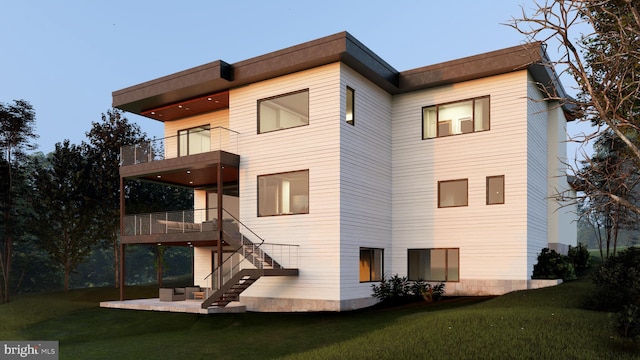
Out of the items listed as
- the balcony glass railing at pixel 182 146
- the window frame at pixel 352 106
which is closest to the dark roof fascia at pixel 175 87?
the balcony glass railing at pixel 182 146

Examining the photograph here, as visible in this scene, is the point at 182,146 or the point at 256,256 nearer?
the point at 256,256

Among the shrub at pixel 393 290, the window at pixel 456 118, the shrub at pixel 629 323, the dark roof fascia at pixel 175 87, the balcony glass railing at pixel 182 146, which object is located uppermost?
the dark roof fascia at pixel 175 87

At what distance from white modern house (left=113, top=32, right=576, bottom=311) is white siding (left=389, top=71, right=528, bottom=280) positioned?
0.16 feet

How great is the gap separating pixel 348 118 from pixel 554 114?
1060 cm

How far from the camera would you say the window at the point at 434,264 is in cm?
2064

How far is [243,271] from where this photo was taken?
17.6 meters

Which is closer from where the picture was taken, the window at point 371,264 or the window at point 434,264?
the window at point 371,264

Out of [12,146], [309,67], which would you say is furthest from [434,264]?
[12,146]

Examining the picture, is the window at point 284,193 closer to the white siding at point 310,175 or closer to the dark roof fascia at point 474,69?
the white siding at point 310,175

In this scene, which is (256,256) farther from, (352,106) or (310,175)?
(352,106)

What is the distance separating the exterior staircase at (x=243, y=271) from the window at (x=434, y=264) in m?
5.16

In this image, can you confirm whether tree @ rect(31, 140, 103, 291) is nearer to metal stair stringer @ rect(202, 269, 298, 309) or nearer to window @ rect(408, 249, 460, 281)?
metal stair stringer @ rect(202, 269, 298, 309)

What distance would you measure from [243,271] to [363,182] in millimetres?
5619

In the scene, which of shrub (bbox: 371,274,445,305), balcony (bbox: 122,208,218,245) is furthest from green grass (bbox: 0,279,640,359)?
balcony (bbox: 122,208,218,245)
